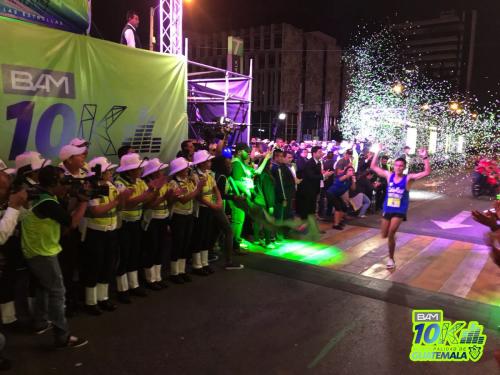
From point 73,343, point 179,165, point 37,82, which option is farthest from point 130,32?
point 73,343

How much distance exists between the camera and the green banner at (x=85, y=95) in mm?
5176

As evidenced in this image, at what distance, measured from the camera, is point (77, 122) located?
5844mm

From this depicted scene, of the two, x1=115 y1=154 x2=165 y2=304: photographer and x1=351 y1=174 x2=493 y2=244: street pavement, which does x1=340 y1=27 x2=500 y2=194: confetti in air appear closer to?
x1=351 y1=174 x2=493 y2=244: street pavement

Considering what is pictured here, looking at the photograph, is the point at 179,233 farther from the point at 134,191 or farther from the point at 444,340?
the point at 444,340

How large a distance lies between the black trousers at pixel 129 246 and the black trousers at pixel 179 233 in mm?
649

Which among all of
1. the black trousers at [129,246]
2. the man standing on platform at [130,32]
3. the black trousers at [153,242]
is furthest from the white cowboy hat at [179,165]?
the man standing on platform at [130,32]

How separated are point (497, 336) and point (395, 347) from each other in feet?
4.37

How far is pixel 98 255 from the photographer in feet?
16.0

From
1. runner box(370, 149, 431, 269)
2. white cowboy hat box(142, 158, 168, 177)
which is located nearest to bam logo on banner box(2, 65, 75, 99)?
white cowboy hat box(142, 158, 168, 177)

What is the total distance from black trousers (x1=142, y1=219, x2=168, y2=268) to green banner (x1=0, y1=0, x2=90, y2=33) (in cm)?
312

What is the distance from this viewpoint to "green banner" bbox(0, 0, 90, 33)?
536 cm

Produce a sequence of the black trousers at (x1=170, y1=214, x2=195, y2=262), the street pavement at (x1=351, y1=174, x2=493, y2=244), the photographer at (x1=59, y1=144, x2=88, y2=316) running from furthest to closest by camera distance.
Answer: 1. the street pavement at (x1=351, y1=174, x2=493, y2=244)
2. the black trousers at (x1=170, y1=214, x2=195, y2=262)
3. the photographer at (x1=59, y1=144, x2=88, y2=316)

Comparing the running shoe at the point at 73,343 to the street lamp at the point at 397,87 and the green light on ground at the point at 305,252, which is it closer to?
the green light on ground at the point at 305,252

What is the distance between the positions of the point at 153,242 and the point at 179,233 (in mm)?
492
